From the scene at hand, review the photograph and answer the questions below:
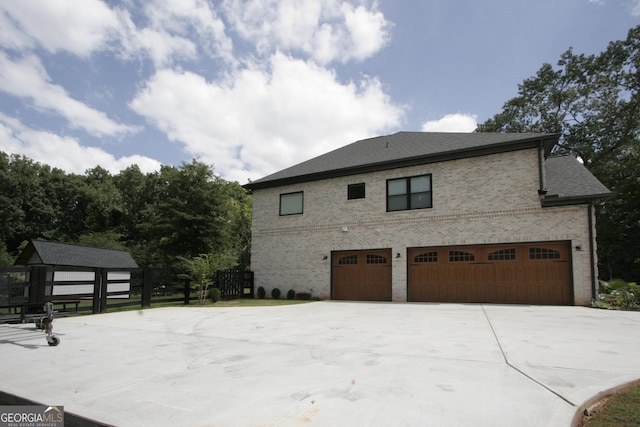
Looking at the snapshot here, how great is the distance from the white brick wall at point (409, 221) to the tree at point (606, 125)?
19.5m

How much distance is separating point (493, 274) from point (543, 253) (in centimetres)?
202

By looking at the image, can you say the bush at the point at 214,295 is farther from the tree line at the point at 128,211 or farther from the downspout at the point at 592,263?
the downspout at the point at 592,263

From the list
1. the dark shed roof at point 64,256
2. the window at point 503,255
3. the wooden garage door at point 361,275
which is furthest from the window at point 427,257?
the dark shed roof at point 64,256

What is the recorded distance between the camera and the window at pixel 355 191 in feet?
62.9

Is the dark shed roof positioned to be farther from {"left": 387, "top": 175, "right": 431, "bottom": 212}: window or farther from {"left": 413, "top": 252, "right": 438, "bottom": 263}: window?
{"left": 413, "top": 252, "right": 438, "bottom": 263}: window

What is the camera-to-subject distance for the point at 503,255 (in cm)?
1553

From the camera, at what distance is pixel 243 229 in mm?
36406

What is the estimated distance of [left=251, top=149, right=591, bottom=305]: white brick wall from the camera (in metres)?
14.9

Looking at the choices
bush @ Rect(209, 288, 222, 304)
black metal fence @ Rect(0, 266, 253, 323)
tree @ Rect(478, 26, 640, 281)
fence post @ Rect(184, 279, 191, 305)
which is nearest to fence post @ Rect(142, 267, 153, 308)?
black metal fence @ Rect(0, 266, 253, 323)

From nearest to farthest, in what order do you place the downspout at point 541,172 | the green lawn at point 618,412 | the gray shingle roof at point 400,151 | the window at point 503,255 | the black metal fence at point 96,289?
the green lawn at point 618,412 < the black metal fence at point 96,289 < the downspout at point 541,172 < the window at point 503,255 < the gray shingle roof at point 400,151

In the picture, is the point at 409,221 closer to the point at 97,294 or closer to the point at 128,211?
the point at 97,294

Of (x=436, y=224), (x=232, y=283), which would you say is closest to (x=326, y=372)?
(x=436, y=224)

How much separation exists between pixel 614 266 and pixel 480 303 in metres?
22.8

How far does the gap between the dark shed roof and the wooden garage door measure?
543 inches
